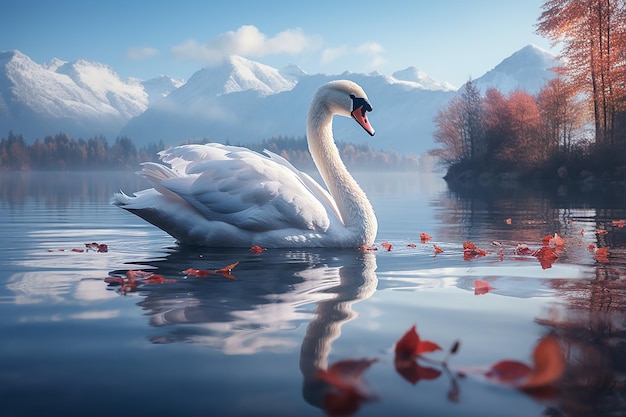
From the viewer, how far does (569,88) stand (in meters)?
34.4

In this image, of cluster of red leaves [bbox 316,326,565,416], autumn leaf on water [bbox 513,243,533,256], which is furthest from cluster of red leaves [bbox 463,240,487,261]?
cluster of red leaves [bbox 316,326,565,416]

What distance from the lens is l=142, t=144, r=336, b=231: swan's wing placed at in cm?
729

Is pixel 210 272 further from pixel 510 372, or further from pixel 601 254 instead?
pixel 601 254

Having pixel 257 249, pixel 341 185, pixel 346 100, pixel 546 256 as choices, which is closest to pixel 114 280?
pixel 257 249

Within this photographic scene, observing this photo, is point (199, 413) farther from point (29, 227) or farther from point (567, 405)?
point (29, 227)

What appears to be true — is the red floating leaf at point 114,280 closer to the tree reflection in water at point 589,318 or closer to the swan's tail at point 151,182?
the swan's tail at point 151,182

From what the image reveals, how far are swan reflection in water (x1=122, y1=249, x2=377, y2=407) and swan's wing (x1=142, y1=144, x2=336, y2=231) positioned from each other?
1.63ft

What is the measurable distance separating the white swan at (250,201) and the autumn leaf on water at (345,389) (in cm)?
453

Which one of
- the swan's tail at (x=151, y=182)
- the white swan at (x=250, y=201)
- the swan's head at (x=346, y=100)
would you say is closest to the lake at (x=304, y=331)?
the white swan at (x=250, y=201)

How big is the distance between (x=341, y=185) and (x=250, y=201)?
138 centimetres

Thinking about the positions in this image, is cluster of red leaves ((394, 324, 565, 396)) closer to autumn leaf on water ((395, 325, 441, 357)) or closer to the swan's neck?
autumn leaf on water ((395, 325, 441, 357))

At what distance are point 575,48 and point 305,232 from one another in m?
30.7

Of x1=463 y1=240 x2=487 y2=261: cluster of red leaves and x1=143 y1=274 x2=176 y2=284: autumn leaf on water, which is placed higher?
x1=463 y1=240 x2=487 y2=261: cluster of red leaves

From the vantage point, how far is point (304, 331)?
357 cm
